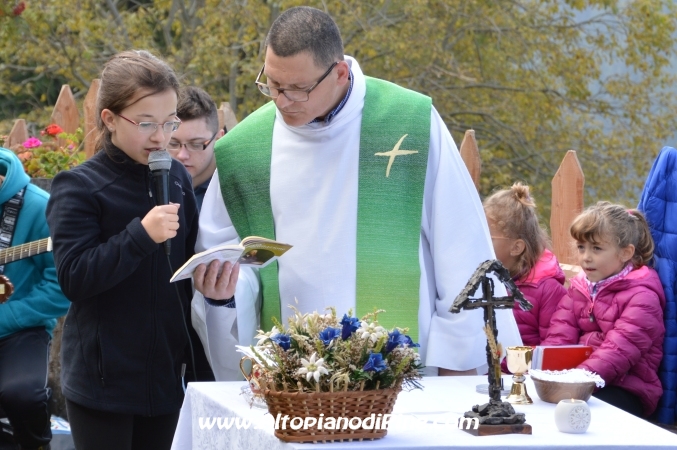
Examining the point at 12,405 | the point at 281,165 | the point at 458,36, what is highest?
the point at 458,36

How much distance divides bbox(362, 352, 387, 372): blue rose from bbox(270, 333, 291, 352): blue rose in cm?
20

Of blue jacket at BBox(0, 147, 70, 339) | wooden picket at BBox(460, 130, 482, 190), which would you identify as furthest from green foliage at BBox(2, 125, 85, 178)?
wooden picket at BBox(460, 130, 482, 190)

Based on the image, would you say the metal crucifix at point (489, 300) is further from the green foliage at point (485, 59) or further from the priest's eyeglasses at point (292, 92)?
the green foliage at point (485, 59)

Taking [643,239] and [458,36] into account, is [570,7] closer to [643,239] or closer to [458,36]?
[458,36]

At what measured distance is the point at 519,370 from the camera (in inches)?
118

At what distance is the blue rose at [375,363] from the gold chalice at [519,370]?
1.75 ft

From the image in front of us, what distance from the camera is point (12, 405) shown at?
480 centimetres

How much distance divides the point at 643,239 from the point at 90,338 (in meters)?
2.37

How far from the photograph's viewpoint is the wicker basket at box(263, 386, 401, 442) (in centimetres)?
255

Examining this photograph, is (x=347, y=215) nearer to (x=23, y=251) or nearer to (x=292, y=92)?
(x=292, y=92)

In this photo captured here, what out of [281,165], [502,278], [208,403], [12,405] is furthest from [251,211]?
[12,405]

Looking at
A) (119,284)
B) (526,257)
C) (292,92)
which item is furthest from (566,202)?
(119,284)

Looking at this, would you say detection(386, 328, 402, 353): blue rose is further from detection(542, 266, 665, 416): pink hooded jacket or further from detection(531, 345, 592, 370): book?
detection(542, 266, 665, 416): pink hooded jacket

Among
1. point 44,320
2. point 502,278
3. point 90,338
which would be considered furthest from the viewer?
point 44,320
